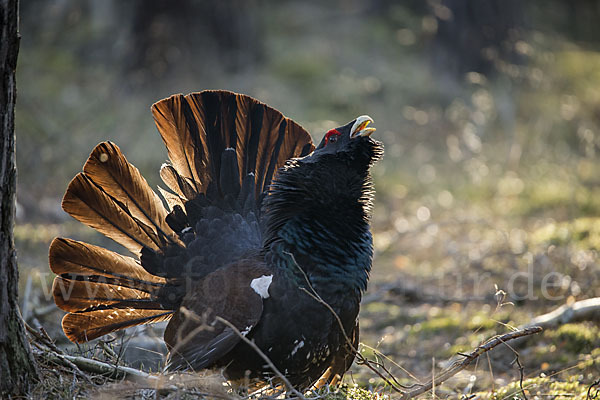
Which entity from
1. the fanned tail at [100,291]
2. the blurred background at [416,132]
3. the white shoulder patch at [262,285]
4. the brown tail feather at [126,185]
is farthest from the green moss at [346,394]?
the brown tail feather at [126,185]

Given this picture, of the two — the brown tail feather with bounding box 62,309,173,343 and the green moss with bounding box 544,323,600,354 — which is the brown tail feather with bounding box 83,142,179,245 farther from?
the green moss with bounding box 544,323,600,354

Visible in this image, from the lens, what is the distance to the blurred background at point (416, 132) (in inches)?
193

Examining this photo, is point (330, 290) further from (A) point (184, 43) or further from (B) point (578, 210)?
(A) point (184, 43)

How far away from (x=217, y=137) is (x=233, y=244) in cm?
67

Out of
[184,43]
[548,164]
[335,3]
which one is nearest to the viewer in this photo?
[548,164]

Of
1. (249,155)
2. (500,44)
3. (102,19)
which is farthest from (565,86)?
(102,19)

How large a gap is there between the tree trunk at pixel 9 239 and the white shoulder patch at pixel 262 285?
3.54 ft

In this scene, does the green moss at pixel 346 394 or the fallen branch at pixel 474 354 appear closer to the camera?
the fallen branch at pixel 474 354

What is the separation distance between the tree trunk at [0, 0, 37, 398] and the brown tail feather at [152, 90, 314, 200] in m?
1.24

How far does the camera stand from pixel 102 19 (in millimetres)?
13062

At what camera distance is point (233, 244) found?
3.62 m

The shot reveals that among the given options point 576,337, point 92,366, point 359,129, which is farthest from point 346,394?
point 576,337

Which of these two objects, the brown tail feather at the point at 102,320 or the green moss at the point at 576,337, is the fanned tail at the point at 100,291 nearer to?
the brown tail feather at the point at 102,320

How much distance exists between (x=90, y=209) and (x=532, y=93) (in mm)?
8972
